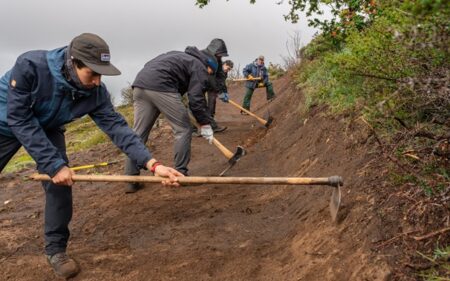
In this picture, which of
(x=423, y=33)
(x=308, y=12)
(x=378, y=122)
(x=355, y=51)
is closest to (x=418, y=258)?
(x=423, y=33)

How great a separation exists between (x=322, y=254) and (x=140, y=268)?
5.49 ft

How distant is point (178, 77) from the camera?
6445 mm

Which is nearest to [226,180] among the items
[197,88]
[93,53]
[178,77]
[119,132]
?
[119,132]

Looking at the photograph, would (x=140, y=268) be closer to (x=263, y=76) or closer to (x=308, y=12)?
(x=308, y=12)

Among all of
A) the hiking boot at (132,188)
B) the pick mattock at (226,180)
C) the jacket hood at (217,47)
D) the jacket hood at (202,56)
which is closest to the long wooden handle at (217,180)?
the pick mattock at (226,180)

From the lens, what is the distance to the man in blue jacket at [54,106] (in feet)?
12.6

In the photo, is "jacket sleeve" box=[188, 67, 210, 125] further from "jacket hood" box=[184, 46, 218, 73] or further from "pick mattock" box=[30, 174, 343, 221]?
"pick mattock" box=[30, 174, 343, 221]

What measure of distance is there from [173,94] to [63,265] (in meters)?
2.78

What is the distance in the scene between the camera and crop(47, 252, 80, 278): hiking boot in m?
4.29

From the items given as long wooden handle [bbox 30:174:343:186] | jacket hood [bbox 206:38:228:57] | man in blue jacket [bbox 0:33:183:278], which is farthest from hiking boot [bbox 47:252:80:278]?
jacket hood [bbox 206:38:228:57]

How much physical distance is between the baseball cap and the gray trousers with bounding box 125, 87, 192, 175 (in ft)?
8.12

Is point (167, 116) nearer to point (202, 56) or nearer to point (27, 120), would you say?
point (202, 56)

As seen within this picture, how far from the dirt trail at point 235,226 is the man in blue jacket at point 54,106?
69cm

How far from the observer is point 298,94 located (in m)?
10.7
